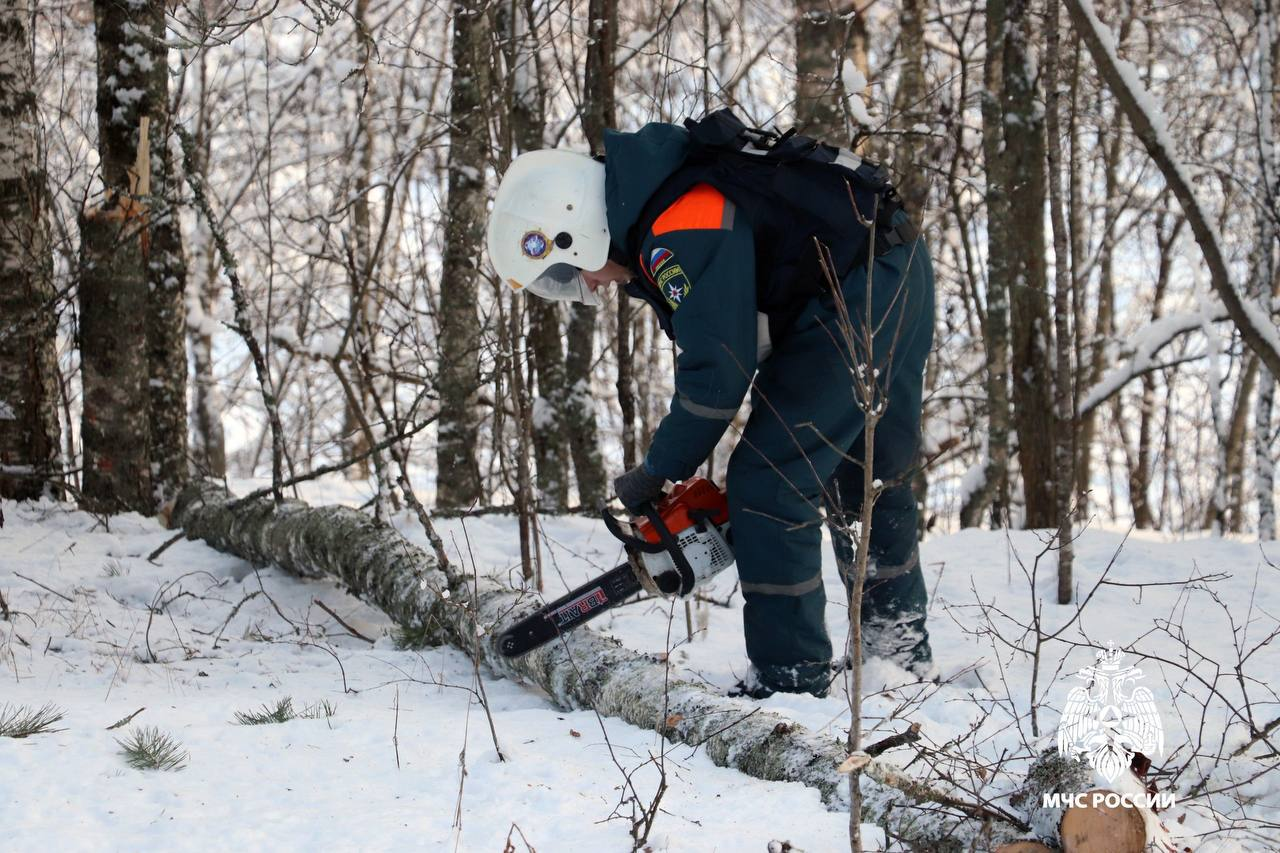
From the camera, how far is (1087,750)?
194 centimetres

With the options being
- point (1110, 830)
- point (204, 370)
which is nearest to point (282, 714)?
point (1110, 830)

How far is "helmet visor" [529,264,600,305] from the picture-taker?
11.7ft

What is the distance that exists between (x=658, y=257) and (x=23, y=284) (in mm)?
3933

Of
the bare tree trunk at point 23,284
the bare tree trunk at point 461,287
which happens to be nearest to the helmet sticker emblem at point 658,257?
the bare tree trunk at point 461,287

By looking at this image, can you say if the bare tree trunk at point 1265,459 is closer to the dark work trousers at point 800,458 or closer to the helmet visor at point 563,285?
the dark work trousers at point 800,458

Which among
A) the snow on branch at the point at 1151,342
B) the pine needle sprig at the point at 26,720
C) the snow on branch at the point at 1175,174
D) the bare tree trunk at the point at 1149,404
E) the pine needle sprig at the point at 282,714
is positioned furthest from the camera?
the bare tree trunk at the point at 1149,404

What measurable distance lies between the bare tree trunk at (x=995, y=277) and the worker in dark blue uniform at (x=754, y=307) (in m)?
3.63

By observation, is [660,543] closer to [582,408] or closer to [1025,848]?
[1025,848]

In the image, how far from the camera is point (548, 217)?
332cm

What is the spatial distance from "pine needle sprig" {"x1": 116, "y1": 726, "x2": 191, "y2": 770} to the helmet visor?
187 cm

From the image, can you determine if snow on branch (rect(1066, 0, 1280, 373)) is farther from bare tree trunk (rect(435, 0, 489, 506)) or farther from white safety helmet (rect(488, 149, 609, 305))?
bare tree trunk (rect(435, 0, 489, 506))

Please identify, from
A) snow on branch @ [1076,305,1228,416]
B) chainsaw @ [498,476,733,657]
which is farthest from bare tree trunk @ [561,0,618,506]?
chainsaw @ [498,476,733,657]

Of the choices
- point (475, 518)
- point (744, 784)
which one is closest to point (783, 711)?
point (744, 784)

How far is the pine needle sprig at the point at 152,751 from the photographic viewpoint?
2.27 meters
